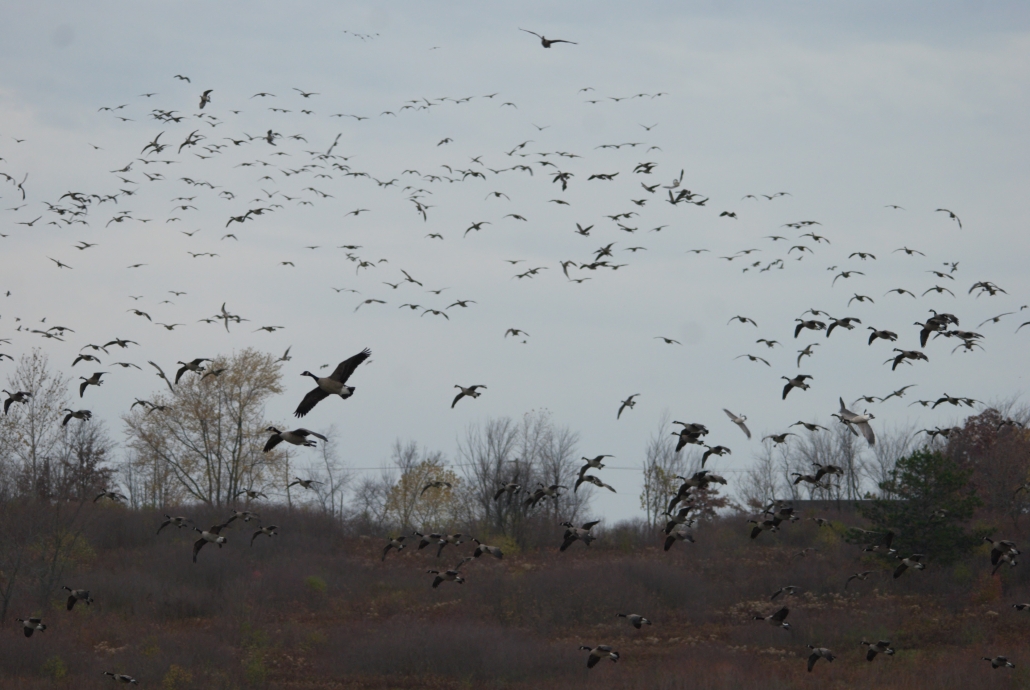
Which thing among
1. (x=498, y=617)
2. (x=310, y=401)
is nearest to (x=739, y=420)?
(x=310, y=401)

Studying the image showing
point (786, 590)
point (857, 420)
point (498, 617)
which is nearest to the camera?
point (857, 420)

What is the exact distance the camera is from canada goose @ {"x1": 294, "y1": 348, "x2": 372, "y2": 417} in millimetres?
15391

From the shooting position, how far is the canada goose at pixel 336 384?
50.5 feet

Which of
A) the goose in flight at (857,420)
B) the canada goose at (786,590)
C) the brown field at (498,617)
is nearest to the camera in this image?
the goose in flight at (857,420)

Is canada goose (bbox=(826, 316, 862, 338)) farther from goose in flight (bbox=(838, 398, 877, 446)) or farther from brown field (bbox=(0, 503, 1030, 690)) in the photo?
brown field (bbox=(0, 503, 1030, 690))

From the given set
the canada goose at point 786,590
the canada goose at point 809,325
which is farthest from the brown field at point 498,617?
the canada goose at point 809,325

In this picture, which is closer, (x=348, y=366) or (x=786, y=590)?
(x=348, y=366)

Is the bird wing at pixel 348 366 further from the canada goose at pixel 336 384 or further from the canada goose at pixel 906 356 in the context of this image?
the canada goose at pixel 906 356

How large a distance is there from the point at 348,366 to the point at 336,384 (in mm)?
338

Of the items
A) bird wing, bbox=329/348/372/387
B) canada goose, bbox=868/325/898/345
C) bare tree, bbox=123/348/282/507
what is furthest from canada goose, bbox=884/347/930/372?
bare tree, bbox=123/348/282/507

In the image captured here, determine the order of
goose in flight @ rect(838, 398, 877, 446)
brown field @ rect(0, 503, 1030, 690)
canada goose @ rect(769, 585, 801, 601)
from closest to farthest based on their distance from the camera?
1. goose in flight @ rect(838, 398, 877, 446)
2. canada goose @ rect(769, 585, 801, 601)
3. brown field @ rect(0, 503, 1030, 690)

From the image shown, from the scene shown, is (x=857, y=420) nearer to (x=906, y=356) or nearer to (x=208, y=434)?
(x=906, y=356)

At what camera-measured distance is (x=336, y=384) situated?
15.5 meters

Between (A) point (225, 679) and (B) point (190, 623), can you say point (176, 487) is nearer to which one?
(B) point (190, 623)
